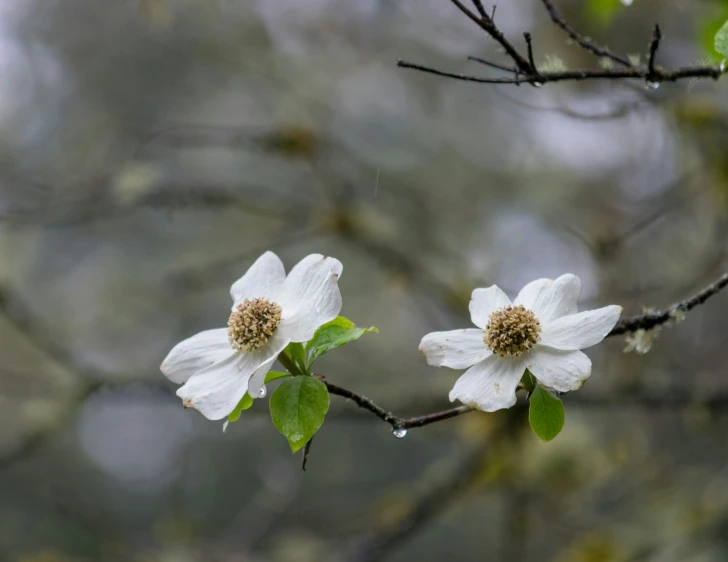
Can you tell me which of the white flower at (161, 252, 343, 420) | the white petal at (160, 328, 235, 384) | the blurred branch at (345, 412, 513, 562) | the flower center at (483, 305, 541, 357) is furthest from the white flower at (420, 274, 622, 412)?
the blurred branch at (345, 412, 513, 562)

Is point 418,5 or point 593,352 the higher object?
point 418,5

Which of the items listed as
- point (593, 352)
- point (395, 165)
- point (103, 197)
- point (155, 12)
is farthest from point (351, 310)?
point (155, 12)

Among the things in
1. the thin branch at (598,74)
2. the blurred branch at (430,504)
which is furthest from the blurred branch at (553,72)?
the blurred branch at (430,504)

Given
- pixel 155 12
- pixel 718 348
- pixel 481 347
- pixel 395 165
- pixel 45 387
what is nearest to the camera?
pixel 481 347

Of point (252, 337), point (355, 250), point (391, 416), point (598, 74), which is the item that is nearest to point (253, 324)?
point (252, 337)

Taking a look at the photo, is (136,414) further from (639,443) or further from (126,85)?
(639,443)

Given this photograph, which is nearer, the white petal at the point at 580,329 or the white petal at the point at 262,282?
the white petal at the point at 580,329

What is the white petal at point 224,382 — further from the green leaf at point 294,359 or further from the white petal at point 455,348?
the white petal at point 455,348
